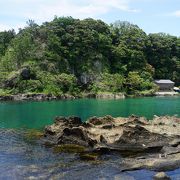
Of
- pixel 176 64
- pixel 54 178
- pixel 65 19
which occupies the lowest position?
pixel 54 178

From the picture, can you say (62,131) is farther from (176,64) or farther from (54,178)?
(176,64)

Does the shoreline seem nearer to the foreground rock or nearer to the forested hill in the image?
the forested hill

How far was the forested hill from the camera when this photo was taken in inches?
5241

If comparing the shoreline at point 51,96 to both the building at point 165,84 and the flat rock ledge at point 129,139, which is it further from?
the flat rock ledge at point 129,139

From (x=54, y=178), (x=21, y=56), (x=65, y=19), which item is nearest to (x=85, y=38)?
(x=65, y=19)

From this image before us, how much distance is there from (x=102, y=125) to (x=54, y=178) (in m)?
17.9

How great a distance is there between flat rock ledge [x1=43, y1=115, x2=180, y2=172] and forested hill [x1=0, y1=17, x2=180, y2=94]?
84.1 m

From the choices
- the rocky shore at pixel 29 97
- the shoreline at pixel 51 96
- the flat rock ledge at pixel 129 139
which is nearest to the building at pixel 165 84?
the shoreline at pixel 51 96

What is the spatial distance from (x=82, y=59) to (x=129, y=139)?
116464mm

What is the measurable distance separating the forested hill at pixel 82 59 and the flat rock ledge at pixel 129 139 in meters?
84.1

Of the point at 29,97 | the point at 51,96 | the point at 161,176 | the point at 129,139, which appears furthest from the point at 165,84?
the point at 161,176

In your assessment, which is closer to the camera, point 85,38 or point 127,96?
point 127,96

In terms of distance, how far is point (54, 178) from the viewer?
2647cm

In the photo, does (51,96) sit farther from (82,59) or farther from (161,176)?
(161,176)
